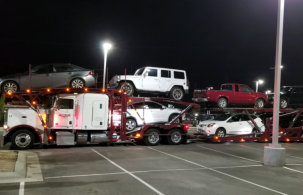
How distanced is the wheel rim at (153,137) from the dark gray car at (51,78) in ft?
13.1

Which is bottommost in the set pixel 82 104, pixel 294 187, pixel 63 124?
pixel 294 187

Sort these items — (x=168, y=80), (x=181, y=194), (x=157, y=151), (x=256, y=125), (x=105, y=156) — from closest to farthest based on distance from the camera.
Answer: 1. (x=181, y=194)
2. (x=105, y=156)
3. (x=157, y=151)
4. (x=168, y=80)
5. (x=256, y=125)

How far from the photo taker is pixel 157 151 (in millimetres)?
14281

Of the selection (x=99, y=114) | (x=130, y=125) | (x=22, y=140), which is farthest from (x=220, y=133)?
(x=22, y=140)

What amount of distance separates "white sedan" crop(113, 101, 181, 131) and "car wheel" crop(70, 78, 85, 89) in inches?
85.2

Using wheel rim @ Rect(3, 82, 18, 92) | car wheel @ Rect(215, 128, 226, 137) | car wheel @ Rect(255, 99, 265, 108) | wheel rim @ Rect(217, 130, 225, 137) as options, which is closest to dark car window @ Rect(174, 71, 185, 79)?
car wheel @ Rect(215, 128, 226, 137)

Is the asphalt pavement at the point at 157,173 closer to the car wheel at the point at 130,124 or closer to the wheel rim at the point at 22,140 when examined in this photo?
Answer: the wheel rim at the point at 22,140

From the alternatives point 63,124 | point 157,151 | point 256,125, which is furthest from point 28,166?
point 256,125

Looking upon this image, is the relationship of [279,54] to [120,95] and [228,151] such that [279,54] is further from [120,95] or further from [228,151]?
[120,95]

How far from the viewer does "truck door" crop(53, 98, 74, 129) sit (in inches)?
579

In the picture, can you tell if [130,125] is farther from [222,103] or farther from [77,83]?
[222,103]

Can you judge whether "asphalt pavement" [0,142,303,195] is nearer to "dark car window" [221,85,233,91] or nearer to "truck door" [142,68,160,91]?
"truck door" [142,68,160,91]

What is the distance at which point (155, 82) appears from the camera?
1692 cm

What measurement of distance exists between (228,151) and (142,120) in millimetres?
4592
